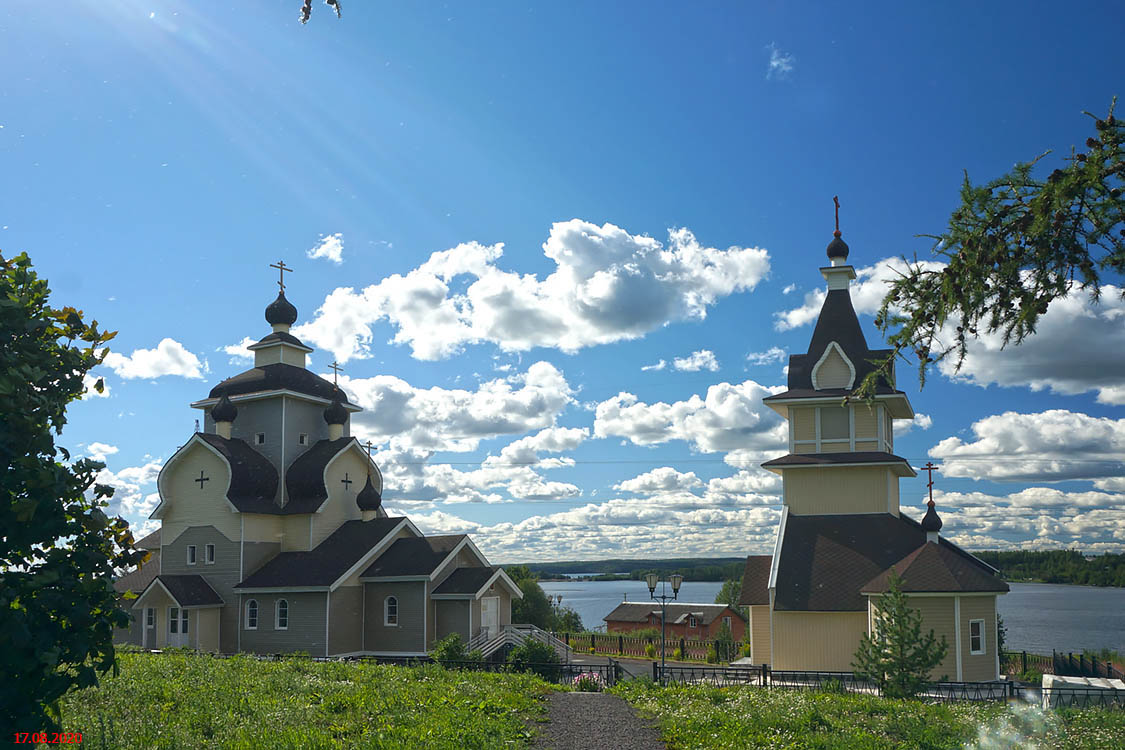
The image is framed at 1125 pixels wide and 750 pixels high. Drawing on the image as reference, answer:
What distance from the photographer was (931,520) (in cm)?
2422

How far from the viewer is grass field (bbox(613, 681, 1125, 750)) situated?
34.3ft

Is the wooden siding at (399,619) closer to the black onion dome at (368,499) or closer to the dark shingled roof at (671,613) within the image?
the black onion dome at (368,499)

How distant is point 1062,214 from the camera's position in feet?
21.6

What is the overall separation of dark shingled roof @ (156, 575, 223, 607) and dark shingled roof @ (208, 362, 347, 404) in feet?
22.3

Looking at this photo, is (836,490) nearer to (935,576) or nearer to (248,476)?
(935,576)

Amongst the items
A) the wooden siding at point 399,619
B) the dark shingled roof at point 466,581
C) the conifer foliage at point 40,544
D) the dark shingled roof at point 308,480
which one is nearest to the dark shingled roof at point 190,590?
the dark shingled roof at point 308,480

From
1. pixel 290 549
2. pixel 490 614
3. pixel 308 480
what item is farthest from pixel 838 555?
pixel 290 549

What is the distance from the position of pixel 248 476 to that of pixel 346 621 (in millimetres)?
6250

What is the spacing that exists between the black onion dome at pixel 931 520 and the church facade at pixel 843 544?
0.03 meters

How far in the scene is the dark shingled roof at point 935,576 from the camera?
21.4m

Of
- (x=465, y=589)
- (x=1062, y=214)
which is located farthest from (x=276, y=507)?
(x=1062, y=214)

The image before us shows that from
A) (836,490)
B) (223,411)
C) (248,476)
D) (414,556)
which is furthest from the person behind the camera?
(223,411)

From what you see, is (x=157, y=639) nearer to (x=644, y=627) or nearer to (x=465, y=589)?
(x=465, y=589)

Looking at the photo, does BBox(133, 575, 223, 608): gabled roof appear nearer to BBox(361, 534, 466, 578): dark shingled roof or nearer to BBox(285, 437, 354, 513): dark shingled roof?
BBox(285, 437, 354, 513): dark shingled roof
